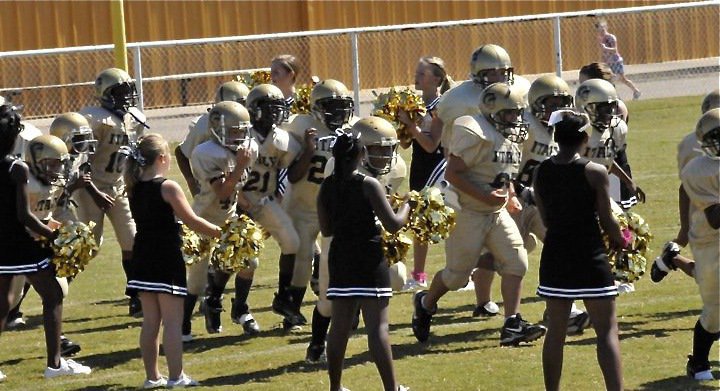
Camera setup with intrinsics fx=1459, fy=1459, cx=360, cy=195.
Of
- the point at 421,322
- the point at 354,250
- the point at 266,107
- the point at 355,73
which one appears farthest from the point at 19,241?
the point at 355,73

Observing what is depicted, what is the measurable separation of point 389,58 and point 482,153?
46.4 ft

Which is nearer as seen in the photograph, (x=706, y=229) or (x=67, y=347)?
(x=706, y=229)

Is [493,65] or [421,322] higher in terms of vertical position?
[493,65]

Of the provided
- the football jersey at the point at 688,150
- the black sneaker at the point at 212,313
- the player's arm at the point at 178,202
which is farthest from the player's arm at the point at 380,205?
the black sneaker at the point at 212,313

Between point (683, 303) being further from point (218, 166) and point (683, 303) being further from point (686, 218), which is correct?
point (218, 166)

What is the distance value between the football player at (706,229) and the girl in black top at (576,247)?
0.85 metres

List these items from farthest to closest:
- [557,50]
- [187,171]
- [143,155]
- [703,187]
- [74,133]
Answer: [557,50], [187,171], [74,133], [143,155], [703,187]

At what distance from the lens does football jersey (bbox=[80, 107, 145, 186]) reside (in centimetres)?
1099

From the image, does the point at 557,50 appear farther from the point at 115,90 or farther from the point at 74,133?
the point at 74,133

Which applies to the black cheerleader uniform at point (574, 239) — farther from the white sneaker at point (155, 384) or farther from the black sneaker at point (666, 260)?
the white sneaker at point (155, 384)

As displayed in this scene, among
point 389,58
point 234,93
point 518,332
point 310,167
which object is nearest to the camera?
point 518,332

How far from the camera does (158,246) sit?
28.1 ft

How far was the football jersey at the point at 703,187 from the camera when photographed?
26.9 feet

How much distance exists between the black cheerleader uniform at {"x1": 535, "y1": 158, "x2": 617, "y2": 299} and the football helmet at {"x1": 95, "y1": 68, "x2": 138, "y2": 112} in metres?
4.30
